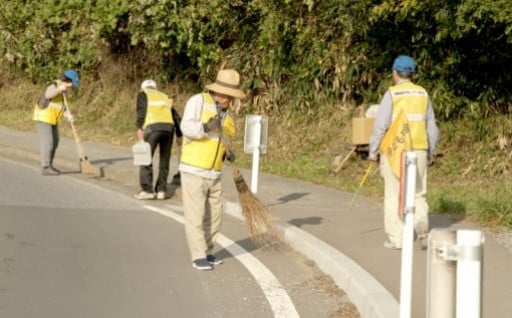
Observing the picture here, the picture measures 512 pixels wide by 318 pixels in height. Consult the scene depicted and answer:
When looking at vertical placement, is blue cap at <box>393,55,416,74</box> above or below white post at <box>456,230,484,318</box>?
above

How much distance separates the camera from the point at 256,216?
36.1 ft

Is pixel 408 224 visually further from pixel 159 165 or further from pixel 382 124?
pixel 159 165

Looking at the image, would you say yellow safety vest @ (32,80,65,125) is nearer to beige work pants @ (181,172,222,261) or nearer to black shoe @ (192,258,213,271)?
beige work pants @ (181,172,222,261)

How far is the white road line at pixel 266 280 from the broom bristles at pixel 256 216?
22 cm

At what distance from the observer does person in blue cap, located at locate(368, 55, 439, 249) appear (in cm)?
1047

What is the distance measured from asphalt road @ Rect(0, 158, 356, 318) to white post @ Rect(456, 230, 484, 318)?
2.63 meters

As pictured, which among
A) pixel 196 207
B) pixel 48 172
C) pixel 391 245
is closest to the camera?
pixel 196 207

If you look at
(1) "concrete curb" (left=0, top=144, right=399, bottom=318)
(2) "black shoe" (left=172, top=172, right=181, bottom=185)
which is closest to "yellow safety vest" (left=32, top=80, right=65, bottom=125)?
(2) "black shoe" (left=172, top=172, right=181, bottom=185)

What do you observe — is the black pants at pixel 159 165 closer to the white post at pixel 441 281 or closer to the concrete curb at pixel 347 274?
the concrete curb at pixel 347 274

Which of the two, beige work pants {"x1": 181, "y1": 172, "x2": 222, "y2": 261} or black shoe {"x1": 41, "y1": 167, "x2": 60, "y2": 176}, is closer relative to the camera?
beige work pants {"x1": 181, "y1": 172, "x2": 222, "y2": 261}

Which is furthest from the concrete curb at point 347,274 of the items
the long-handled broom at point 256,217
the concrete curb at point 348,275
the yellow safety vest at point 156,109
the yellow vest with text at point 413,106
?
the yellow safety vest at point 156,109

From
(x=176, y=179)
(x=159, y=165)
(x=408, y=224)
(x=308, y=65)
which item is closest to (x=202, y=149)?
(x=408, y=224)

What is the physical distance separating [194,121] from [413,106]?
6.84 feet

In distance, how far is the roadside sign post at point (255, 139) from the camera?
1323cm
